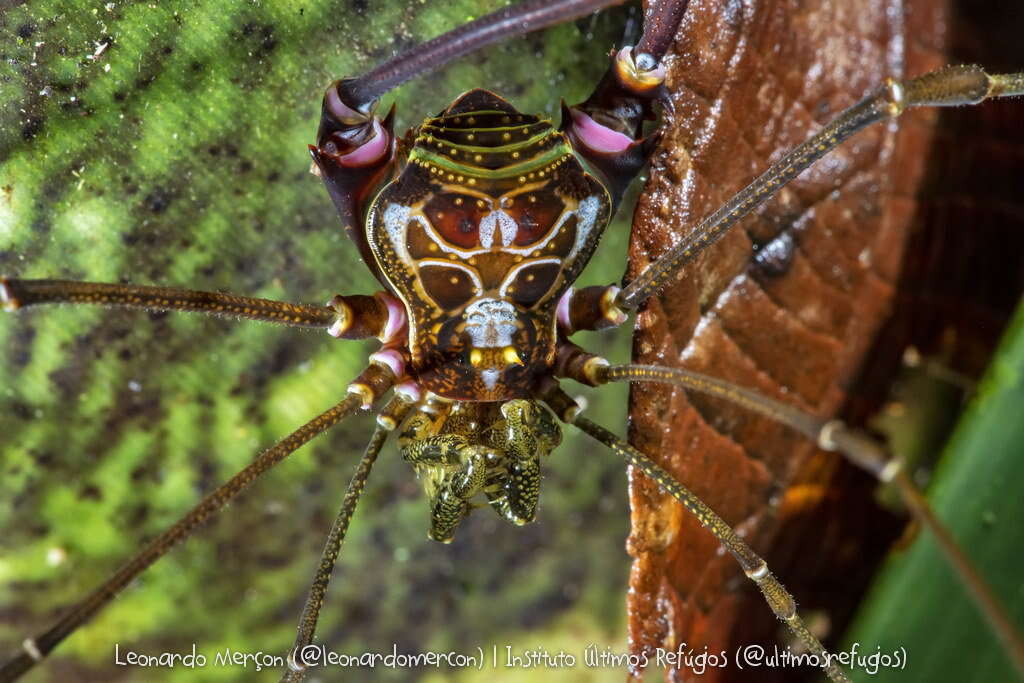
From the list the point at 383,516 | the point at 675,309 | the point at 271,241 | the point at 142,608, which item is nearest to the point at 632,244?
the point at 675,309

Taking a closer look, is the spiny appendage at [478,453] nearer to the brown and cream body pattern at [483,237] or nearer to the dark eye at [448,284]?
the brown and cream body pattern at [483,237]

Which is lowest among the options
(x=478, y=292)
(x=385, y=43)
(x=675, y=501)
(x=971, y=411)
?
(x=675, y=501)

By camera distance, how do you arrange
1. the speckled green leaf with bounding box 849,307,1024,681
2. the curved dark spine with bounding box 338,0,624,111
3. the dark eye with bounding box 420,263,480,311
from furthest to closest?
the speckled green leaf with bounding box 849,307,1024,681, the dark eye with bounding box 420,263,480,311, the curved dark spine with bounding box 338,0,624,111

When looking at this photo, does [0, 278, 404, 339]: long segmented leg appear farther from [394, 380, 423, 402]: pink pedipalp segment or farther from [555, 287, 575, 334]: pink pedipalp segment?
[555, 287, 575, 334]: pink pedipalp segment

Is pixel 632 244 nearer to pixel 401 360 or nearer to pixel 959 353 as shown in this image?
pixel 401 360

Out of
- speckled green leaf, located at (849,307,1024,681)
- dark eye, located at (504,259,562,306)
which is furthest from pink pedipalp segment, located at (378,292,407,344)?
speckled green leaf, located at (849,307,1024,681)

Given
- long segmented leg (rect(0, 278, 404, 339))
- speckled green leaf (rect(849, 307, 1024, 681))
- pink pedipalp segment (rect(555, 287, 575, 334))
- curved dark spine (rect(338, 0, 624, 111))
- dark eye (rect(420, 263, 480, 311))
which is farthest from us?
speckled green leaf (rect(849, 307, 1024, 681))

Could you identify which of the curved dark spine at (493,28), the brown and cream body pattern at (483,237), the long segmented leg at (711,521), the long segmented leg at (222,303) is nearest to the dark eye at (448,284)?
the brown and cream body pattern at (483,237)
